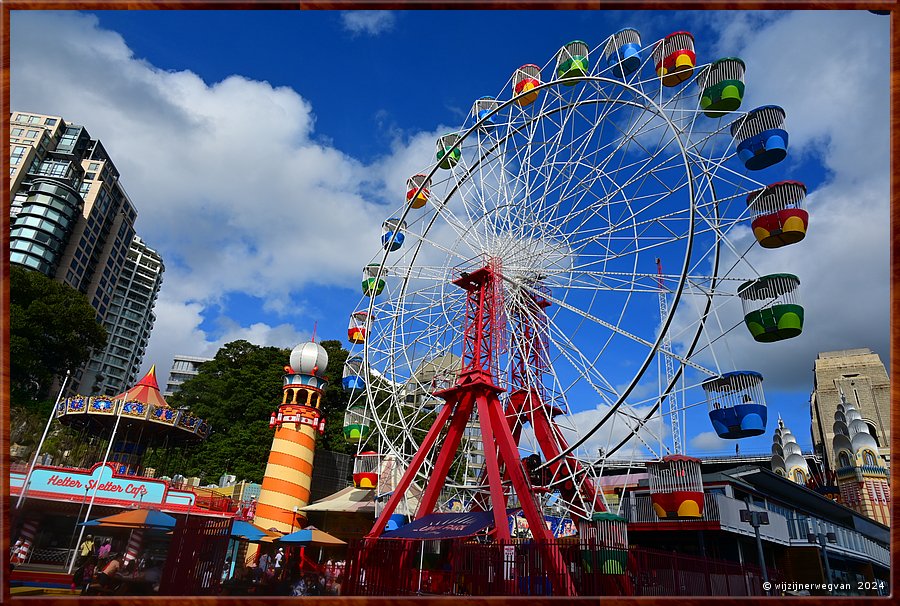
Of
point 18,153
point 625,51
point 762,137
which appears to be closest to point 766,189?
point 762,137

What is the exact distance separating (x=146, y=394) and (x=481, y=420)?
20.9m

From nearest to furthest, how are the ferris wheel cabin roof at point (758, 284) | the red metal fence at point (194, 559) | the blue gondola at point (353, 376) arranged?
the red metal fence at point (194, 559), the ferris wheel cabin roof at point (758, 284), the blue gondola at point (353, 376)

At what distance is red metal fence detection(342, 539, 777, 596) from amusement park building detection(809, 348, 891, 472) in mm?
60981

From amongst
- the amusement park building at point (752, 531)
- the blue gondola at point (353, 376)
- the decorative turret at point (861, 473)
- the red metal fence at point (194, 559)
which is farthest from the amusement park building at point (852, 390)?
the red metal fence at point (194, 559)

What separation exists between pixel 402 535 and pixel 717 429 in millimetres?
9244

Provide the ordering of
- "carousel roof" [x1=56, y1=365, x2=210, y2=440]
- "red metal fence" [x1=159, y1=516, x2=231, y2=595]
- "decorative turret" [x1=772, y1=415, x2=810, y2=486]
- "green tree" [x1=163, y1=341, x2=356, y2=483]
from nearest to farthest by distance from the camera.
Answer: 1. "red metal fence" [x1=159, y1=516, x2=231, y2=595]
2. "carousel roof" [x1=56, y1=365, x2=210, y2=440]
3. "green tree" [x1=163, y1=341, x2=356, y2=483]
4. "decorative turret" [x1=772, y1=415, x2=810, y2=486]

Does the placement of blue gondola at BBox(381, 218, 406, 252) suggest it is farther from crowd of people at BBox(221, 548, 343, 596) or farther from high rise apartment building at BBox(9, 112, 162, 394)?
high rise apartment building at BBox(9, 112, 162, 394)

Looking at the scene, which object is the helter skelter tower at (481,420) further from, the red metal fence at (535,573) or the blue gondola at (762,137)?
the blue gondola at (762,137)

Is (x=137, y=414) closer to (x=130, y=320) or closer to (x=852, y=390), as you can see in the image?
(x=852, y=390)

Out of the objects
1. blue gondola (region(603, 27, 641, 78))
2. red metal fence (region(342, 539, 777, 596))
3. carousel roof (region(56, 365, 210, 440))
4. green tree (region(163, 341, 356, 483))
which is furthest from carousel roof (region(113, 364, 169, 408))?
blue gondola (region(603, 27, 641, 78))

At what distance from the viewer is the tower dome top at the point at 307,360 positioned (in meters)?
32.4

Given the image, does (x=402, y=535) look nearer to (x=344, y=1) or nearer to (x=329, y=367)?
(x=344, y=1)

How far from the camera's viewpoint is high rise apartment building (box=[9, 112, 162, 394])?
209 ft

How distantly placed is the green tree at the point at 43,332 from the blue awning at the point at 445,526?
1342 inches
